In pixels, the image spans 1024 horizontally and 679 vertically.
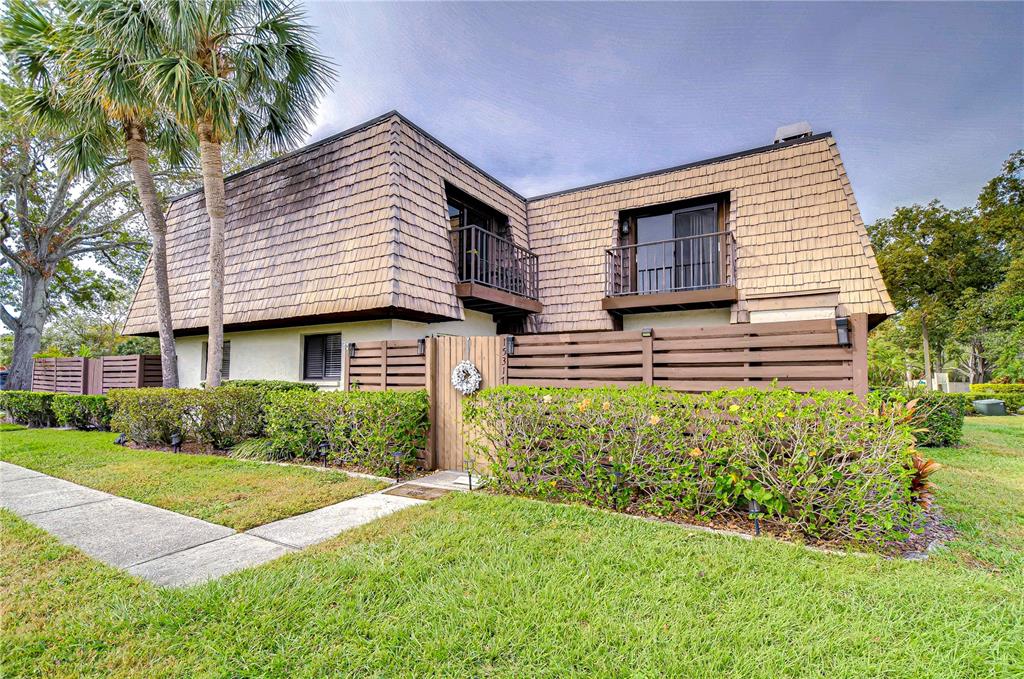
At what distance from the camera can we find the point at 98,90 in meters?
8.45

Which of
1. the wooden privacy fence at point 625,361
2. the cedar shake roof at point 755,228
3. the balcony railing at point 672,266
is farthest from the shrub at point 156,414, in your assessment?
the balcony railing at point 672,266

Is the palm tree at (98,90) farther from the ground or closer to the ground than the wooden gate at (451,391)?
farther from the ground

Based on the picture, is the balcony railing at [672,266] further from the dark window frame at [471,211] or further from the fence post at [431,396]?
the fence post at [431,396]

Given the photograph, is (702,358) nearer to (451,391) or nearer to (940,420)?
(451,391)

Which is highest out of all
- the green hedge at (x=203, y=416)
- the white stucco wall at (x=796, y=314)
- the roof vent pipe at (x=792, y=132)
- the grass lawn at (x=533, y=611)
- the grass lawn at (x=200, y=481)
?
the roof vent pipe at (x=792, y=132)

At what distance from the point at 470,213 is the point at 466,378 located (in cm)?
592

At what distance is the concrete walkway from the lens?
3088 mm

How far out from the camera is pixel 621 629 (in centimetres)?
223

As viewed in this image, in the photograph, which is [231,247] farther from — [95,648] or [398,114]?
[95,648]

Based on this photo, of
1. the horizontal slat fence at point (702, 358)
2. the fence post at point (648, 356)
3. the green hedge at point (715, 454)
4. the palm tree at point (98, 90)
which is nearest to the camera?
the green hedge at point (715, 454)

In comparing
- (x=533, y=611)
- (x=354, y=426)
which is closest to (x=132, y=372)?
(x=354, y=426)

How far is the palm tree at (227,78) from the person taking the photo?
7.75 meters

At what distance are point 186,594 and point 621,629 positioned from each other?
2.45 metres

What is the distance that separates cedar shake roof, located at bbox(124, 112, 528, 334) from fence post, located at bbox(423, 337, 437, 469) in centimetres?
132
